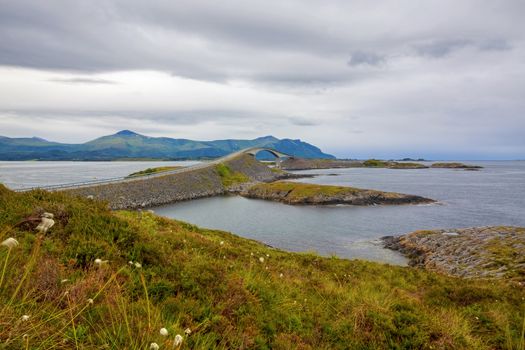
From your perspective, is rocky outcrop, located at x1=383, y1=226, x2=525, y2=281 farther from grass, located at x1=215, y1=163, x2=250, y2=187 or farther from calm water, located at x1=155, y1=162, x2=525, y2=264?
grass, located at x1=215, y1=163, x2=250, y2=187

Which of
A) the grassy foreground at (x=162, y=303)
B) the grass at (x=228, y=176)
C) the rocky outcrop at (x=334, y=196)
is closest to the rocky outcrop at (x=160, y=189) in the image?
the grass at (x=228, y=176)

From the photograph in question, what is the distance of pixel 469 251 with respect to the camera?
31.9 meters

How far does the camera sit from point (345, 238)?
41062 mm

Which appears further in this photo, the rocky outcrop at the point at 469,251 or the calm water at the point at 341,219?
the calm water at the point at 341,219

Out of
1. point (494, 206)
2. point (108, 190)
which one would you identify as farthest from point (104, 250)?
point (494, 206)

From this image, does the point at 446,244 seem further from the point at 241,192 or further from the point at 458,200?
the point at 241,192

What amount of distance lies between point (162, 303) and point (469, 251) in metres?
34.6

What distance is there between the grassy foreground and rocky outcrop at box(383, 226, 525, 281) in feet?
63.3

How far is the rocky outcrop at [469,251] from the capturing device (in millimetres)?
26406

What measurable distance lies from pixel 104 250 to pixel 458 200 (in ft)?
264

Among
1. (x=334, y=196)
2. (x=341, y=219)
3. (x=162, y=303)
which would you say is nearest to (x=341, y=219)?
(x=341, y=219)

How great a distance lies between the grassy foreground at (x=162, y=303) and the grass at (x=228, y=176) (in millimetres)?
93186

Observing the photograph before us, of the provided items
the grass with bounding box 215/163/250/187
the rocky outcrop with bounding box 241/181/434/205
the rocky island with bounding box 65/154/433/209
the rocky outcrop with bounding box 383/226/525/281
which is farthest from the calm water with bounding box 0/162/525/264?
the grass with bounding box 215/163/250/187

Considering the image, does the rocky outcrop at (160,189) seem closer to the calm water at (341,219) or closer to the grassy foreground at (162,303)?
the calm water at (341,219)
